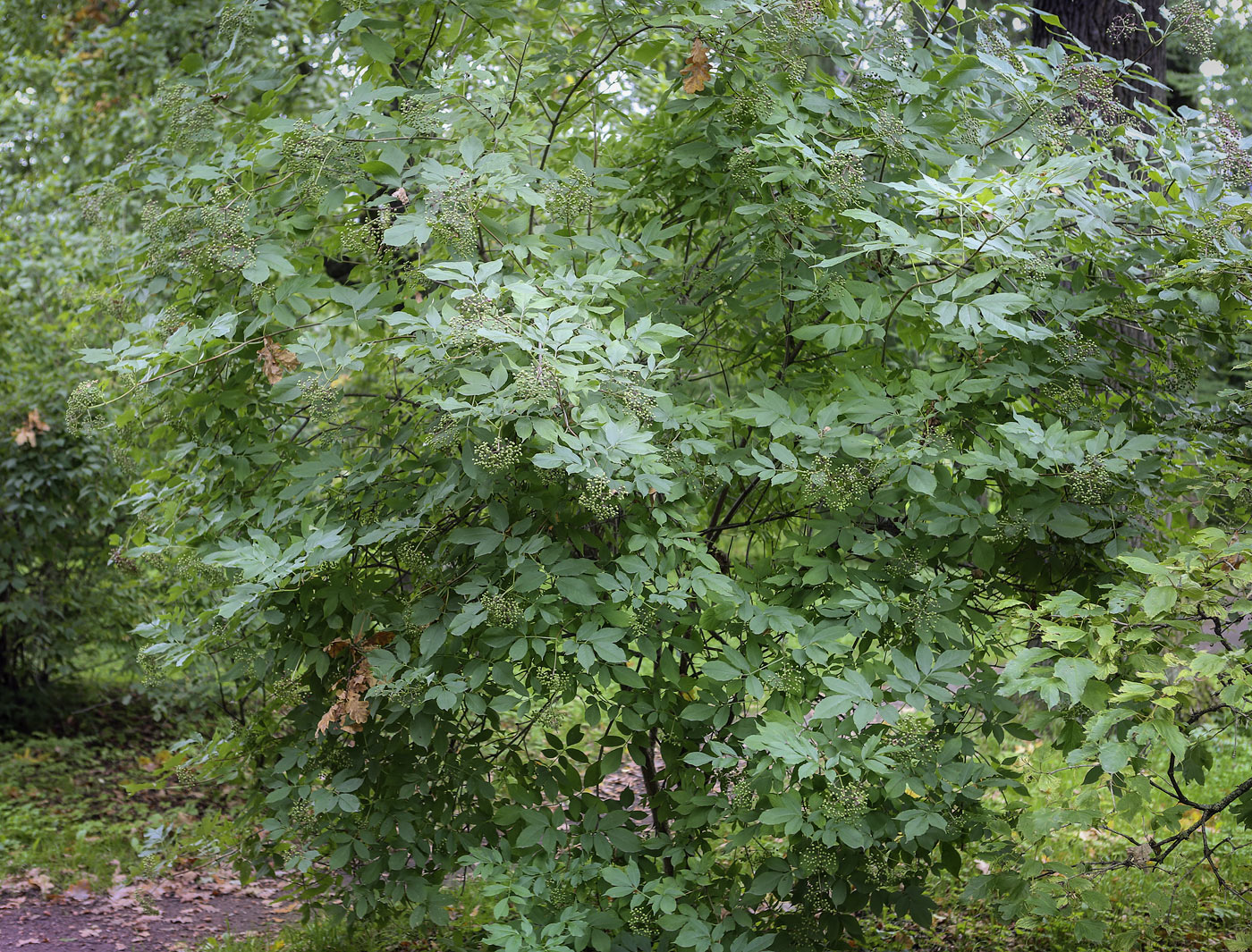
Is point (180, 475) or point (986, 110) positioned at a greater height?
point (986, 110)

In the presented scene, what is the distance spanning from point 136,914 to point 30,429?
10.9 feet

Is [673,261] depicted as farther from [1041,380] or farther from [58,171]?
[58,171]

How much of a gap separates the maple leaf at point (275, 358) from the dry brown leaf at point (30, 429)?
4.39 metres

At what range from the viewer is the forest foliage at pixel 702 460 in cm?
254

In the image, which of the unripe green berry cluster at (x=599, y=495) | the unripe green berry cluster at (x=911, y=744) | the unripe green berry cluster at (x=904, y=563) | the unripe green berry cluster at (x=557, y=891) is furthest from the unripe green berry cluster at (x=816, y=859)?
the unripe green berry cluster at (x=599, y=495)

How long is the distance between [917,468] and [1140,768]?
0.91 metres

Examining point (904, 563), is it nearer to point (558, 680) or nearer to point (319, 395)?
point (558, 680)

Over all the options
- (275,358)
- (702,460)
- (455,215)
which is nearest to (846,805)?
(702,460)

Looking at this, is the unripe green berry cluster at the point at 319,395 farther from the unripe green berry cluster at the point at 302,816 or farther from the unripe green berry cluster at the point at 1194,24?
the unripe green berry cluster at the point at 1194,24

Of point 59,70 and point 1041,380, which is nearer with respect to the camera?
point 1041,380

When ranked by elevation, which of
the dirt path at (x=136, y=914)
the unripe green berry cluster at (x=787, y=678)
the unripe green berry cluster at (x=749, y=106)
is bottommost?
the dirt path at (x=136, y=914)

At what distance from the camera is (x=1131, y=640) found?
7.82ft

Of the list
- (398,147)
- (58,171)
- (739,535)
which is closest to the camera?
(398,147)

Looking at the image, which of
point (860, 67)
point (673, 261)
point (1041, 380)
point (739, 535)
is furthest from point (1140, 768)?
point (860, 67)
